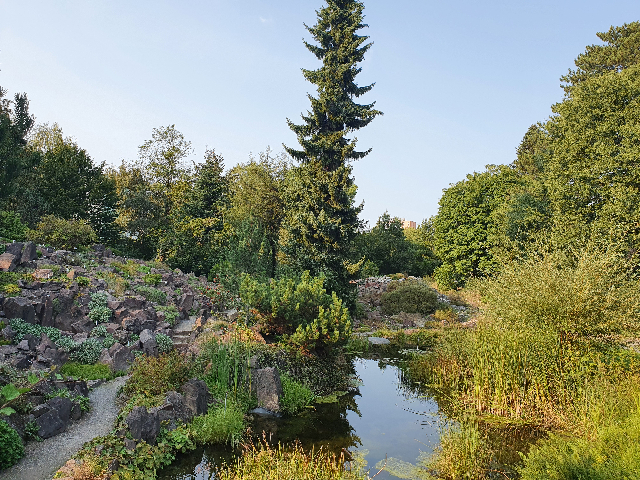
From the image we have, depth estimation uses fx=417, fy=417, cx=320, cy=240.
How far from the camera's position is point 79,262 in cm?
1705

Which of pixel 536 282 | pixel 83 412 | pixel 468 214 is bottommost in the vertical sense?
pixel 83 412

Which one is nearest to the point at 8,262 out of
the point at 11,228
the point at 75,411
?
the point at 11,228

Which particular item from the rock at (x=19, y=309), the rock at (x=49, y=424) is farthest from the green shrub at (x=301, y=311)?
the rock at (x=49, y=424)

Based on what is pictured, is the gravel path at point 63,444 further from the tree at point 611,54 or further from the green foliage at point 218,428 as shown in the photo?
the tree at point 611,54

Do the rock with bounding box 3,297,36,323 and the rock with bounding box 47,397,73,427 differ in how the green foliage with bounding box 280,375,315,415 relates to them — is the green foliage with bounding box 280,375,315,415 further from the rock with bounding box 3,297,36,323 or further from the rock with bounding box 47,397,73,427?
the rock with bounding box 3,297,36,323

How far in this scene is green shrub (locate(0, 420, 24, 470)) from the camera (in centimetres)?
604

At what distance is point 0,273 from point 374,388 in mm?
11896

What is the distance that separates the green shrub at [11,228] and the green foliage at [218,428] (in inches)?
597

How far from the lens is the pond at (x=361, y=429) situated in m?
7.60

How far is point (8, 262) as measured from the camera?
43.9ft

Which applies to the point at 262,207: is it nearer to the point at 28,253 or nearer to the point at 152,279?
the point at 152,279

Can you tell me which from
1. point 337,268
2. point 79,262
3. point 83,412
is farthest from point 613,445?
point 79,262

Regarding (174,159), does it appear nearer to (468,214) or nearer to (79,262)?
(79,262)

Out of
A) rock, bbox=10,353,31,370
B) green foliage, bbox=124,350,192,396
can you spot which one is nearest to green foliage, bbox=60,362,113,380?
green foliage, bbox=124,350,192,396
